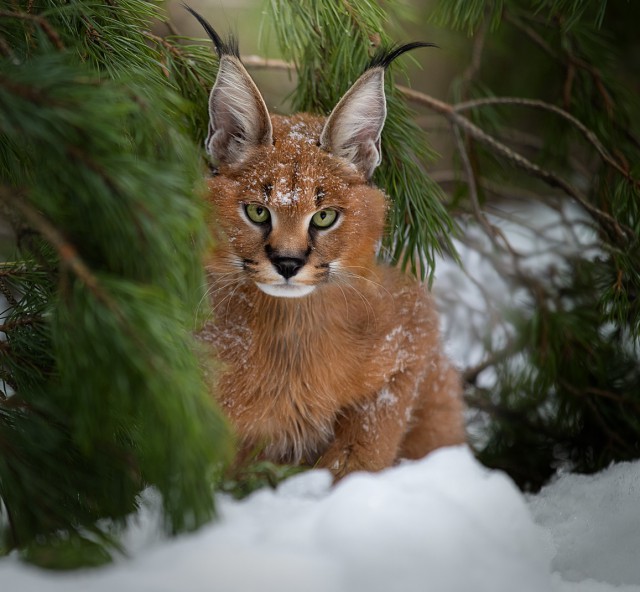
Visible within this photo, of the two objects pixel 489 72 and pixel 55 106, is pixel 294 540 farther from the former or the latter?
pixel 489 72

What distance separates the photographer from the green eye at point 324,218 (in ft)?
5.69

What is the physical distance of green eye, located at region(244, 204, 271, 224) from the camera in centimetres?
172

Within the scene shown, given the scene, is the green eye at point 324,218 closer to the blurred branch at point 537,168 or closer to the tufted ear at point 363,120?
the tufted ear at point 363,120

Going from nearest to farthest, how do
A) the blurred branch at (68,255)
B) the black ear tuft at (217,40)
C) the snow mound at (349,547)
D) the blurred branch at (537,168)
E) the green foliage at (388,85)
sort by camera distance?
the blurred branch at (68,255) < the snow mound at (349,547) < the black ear tuft at (217,40) < the green foliage at (388,85) < the blurred branch at (537,168)

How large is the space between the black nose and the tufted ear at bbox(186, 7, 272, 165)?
1.00 feet

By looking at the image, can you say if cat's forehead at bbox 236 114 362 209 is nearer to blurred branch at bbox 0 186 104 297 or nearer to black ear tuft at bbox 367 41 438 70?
black ear tuft at bbox 367 41 438 70

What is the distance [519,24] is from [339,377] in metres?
1.60

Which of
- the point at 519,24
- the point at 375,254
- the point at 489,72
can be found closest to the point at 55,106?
the point at 375,254

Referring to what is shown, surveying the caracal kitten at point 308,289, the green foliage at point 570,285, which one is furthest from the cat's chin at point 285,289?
the green foliage at point 570,285

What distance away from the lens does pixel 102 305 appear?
109cm

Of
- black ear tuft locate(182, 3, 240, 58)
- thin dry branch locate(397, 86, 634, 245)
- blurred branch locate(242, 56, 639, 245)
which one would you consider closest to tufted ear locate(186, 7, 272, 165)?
black ear tuft locate(182, 3, 240, 58)

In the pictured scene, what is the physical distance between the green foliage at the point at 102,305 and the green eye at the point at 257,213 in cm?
33

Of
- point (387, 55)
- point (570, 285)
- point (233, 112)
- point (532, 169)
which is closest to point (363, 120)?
point (387, 55)

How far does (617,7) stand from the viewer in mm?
3238
